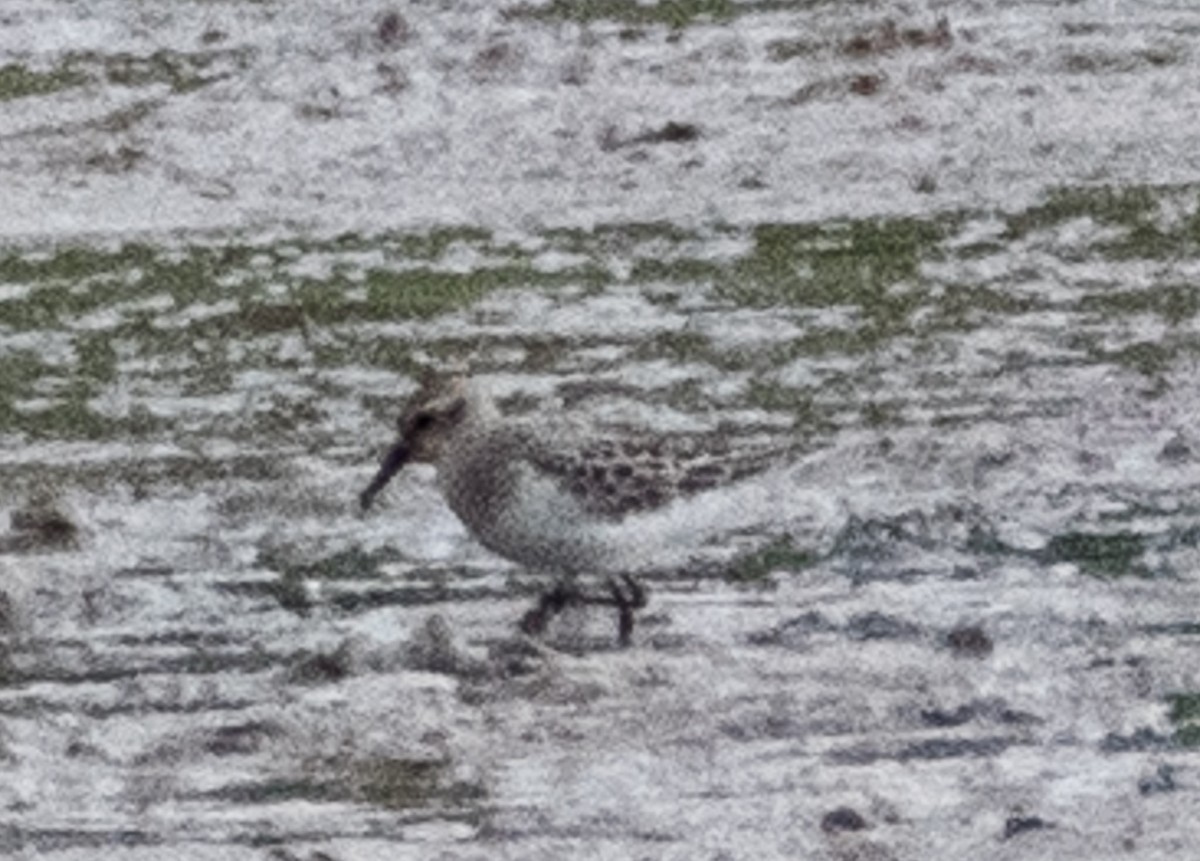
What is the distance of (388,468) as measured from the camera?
7.98 m

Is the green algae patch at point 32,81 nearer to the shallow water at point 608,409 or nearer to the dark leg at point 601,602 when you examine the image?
the shallow water at point 608,409

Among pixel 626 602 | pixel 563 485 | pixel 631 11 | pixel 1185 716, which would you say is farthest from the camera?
pixel 631 11

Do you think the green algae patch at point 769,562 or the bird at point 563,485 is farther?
the green algae patch at point 769,562

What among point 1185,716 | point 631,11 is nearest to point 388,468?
point 1185,716

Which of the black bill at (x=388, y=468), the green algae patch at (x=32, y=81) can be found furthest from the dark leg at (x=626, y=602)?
the green algae patch at (x=32, y=81)

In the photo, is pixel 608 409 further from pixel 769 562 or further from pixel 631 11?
pixel 631 11

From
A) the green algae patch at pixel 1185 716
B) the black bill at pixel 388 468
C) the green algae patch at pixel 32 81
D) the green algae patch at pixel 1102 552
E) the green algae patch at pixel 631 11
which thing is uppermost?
the green algae patch at pixel 631 11

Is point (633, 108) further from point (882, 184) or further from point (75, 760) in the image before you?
point (75, 760)

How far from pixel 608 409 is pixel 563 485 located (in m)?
1.33

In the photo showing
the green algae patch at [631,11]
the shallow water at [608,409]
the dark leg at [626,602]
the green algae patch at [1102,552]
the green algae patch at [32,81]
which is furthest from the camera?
the green algae patch at [631,11]

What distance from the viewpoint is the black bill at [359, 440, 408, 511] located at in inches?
314

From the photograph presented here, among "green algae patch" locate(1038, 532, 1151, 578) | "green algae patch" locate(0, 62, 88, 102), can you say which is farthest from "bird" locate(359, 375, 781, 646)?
"green algae patch" locate(0, 62, 88, 102)

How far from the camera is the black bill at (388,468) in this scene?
7.96 m

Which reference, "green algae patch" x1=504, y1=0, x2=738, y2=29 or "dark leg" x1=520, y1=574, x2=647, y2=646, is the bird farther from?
"green algae patch" x1=504, y1=0, x2=738, y2=29
